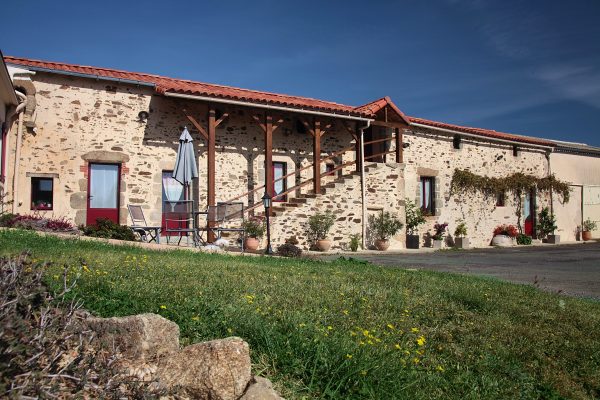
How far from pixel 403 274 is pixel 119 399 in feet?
18.2

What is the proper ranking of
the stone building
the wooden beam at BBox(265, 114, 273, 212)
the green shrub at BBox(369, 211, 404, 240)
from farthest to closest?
1. the green shrub at BBox(369, 211, 404, 240)
2. the wooden beam at BBox(265, 114, 273, 212)
3. the stone building

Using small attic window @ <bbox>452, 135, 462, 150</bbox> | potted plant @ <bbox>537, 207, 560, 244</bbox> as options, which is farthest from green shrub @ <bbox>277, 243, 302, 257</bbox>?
potted plant @ <bbox>537, 207, 560, 244</bbox>

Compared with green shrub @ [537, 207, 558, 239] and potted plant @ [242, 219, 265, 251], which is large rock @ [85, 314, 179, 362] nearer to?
potted plant @ [242, 219, 265, 251]

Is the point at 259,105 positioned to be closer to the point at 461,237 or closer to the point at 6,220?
the point at 6,220

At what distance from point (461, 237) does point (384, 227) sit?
4306 mm

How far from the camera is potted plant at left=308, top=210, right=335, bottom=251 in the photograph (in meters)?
13.7

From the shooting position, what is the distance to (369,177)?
15398 millimetres

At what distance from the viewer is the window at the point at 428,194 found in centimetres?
1784

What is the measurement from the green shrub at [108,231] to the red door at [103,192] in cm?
165

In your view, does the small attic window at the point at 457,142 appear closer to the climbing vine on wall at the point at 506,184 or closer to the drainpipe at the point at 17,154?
the climbing vine on wall at the point at 506,184

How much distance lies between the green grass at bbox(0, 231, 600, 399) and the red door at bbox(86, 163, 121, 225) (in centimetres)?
628

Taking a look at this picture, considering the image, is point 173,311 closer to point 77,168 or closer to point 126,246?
point 126,246

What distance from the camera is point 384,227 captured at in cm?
1521

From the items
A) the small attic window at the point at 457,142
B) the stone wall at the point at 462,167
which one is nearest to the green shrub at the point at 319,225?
the stone wall at the point at 462,167
